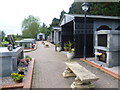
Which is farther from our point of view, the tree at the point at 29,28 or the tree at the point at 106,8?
the tree at the point at 29,28

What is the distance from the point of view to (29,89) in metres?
4.05

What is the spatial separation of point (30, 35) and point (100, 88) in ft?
156

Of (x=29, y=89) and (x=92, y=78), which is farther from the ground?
(x=92, y=78)

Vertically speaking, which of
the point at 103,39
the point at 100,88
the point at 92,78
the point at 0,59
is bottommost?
the point at 100,88

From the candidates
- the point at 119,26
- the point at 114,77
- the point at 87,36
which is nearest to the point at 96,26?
the point at 87,36

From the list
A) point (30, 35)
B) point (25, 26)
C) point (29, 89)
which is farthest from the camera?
point (25, 26)

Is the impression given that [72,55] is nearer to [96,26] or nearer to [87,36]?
[87,36]

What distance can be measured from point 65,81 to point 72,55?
496 centimetres

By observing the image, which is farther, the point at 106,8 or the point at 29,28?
the point at 29,28

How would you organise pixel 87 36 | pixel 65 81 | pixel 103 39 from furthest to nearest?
1. pixel 87 36
2. pixel 103 39
3. pixel 65 81

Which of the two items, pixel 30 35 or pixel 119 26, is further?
pixel 30 35

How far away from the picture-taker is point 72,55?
978cm

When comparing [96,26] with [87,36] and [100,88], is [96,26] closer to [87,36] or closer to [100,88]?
[87,36]

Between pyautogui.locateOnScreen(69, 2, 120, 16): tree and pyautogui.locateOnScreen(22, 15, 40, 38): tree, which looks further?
pyautogui.locateOnScreen(22, 15, 40, 38): tree
